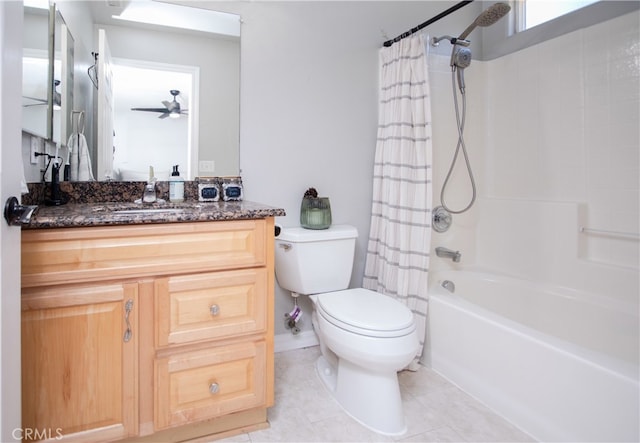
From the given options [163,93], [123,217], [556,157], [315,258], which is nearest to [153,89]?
[163,93]

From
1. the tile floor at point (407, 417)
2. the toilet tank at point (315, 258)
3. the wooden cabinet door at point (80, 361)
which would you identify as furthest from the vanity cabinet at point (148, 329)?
the toilet tank at point (315, 258)

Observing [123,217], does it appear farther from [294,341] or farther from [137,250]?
[294,341]

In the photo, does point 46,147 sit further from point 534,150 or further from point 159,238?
point 534,150

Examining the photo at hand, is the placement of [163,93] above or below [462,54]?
below

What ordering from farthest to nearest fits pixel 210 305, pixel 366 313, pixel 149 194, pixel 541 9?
pixel 541 9 → pixel 149 194 → pixel 366 313 → pixel 210 305

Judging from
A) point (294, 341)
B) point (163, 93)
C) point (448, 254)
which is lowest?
point (294, 341)

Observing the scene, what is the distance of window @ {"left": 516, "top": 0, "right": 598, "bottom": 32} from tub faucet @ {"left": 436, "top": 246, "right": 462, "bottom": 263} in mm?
1517

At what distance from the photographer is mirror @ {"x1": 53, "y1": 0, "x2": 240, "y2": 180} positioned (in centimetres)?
177

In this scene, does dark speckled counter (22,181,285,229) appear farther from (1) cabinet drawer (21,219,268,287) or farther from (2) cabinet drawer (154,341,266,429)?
(2) cabinet drawer (154,341,266,429)

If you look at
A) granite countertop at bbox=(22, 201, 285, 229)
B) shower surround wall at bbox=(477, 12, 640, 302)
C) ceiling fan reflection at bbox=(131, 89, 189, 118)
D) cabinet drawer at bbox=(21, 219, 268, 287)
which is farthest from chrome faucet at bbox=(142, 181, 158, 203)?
shower surround wall at bbox=(477, 12, 640, 302)

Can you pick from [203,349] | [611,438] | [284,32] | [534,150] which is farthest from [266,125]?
[611,438]

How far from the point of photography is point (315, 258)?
189cm

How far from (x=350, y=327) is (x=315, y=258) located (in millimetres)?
A: 476

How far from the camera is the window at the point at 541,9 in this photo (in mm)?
2148
